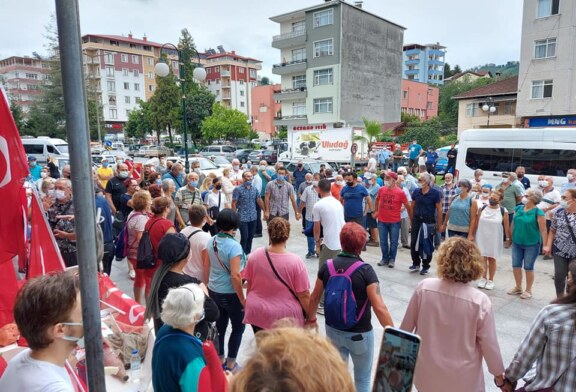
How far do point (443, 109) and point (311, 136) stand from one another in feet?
146

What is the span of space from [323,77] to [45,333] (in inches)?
1666

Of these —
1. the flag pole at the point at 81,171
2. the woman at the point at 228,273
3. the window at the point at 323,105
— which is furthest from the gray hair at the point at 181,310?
the window at the point at 323,105

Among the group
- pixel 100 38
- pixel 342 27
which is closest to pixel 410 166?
pixel 342 27

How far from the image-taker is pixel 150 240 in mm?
4789

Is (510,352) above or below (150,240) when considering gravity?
below

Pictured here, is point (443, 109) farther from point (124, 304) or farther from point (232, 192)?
point (124, 304)

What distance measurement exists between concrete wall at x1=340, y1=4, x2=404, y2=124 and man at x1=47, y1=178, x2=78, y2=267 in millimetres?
38046

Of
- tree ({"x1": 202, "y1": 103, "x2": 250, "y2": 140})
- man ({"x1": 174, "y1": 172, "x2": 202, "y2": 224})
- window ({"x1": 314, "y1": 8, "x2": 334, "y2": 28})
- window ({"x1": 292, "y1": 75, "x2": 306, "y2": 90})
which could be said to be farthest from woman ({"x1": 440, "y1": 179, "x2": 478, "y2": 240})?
tree ({"x1": 202, "y1": 103, "x2": 250, "y2": 140})

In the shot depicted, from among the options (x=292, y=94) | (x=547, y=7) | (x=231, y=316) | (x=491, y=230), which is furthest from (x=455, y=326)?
(x=292, y=94)

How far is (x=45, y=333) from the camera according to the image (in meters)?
1.86

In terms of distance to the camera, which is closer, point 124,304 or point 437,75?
point 124,304

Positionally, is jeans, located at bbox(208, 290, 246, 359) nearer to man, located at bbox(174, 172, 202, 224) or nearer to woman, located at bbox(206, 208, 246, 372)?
woman, located at bbox(206, 208, 246, 372)

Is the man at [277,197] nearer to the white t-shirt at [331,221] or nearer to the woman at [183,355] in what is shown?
the white t-shirt at [331,221]

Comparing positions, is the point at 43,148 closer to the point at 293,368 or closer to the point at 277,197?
the point at 277,197
